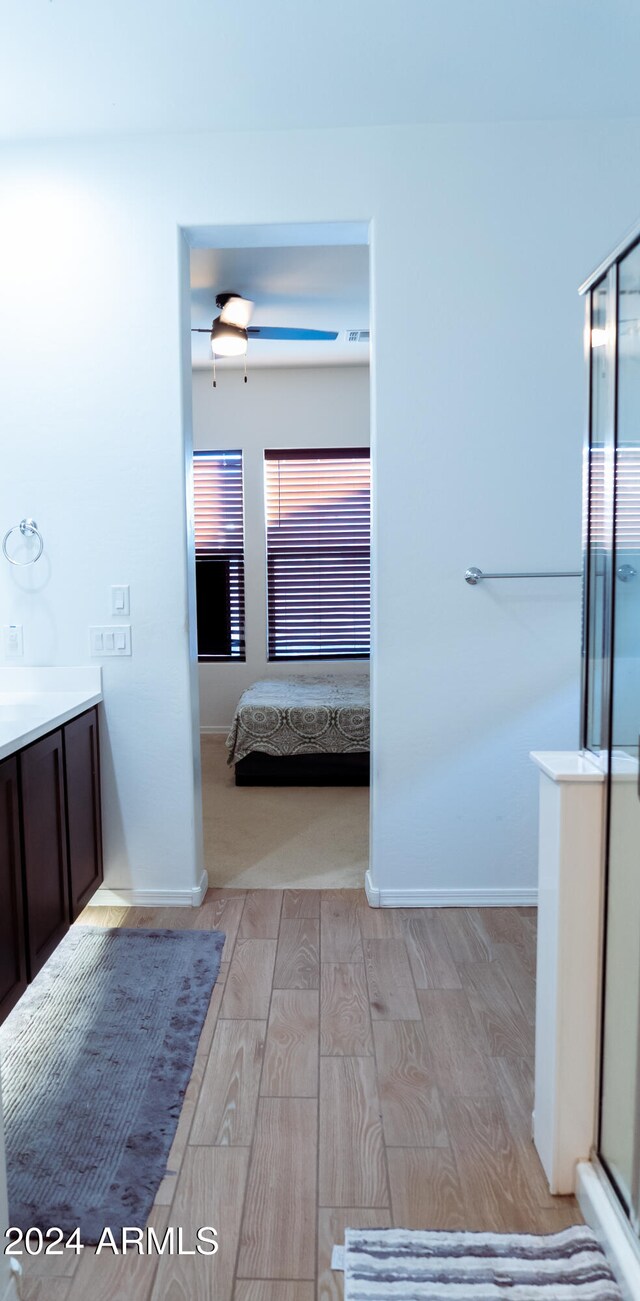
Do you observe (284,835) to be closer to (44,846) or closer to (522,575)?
(44,846)

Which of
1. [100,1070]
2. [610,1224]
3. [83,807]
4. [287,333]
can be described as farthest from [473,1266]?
[287,333]

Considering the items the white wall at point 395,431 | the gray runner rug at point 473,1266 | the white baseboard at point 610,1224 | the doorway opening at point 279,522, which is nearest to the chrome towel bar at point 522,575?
the white wall at point 395,431

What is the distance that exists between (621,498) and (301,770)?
3466mm

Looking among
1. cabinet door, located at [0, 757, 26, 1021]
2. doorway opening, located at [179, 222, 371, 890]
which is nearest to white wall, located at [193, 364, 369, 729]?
doorway opening, located at [179, 222, 371, 890]

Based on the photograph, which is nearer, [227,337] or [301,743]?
[227,337]

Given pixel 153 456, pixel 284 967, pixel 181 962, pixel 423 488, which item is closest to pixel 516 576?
pixel 423 488

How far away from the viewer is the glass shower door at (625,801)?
1373 millimetres

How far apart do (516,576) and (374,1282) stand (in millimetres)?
2116

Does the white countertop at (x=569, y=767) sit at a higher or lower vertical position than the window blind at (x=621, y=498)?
lower

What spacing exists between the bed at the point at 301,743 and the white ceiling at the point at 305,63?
2.94 metres

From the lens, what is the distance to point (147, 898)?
301cm

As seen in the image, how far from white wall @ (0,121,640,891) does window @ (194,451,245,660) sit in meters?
3.23

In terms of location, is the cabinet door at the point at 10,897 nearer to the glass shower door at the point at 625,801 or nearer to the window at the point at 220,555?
the glass shower door at the point at 625,801

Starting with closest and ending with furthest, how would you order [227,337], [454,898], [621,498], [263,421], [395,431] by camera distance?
[621,498]
[395,431]
[454,898]
[227,337]
[263,421]
